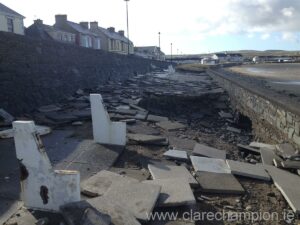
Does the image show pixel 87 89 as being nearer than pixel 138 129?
No

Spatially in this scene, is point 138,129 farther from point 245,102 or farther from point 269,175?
point 245,102

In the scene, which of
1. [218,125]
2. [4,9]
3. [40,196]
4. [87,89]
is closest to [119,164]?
[40,196]

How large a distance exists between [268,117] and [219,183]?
5318 mm

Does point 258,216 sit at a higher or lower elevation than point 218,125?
higher

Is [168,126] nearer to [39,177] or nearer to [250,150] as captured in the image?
[250,150]

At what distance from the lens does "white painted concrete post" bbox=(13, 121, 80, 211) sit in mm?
3439

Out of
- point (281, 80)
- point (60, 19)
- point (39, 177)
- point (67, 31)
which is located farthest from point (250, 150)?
point (60, 19)

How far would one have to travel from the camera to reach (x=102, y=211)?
329 centimetres

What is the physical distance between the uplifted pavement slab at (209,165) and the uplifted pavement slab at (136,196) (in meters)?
1.58

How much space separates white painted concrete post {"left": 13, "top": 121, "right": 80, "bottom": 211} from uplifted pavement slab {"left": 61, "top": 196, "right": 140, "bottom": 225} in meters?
0.21

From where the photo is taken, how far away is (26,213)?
3.55 metres

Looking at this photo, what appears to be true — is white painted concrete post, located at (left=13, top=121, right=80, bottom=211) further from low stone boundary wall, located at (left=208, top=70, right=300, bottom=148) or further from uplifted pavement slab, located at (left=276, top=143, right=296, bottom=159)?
low stone boundary wall, located at (left=208, top=70, right=300, bottom=148)

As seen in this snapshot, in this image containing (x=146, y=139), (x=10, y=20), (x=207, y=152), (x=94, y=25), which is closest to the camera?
(x=207, y=152)

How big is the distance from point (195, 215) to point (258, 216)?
87cm
